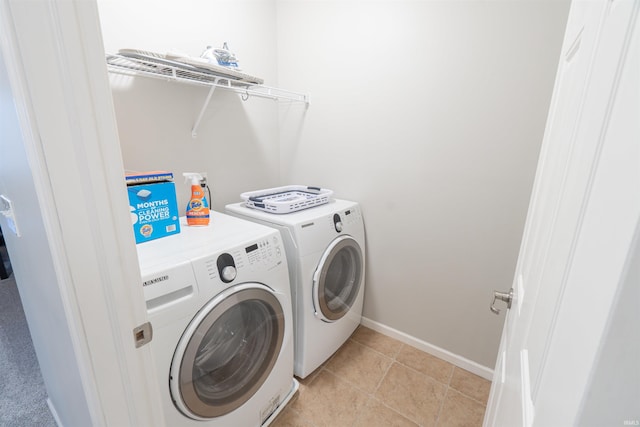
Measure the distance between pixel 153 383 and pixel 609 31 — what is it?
→ 1.00m

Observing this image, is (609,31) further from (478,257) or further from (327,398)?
(327,398)

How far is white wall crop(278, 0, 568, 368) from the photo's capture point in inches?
51.0

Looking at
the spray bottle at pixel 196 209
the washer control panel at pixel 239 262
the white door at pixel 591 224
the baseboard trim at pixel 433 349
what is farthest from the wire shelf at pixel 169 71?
the baseboard trim at pixel 433 349

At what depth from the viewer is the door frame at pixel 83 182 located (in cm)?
42

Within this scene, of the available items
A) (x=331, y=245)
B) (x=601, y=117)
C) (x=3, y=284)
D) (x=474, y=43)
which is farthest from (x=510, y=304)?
(x=3, y=284)

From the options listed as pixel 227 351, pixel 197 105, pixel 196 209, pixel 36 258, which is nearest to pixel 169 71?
pixel 197 105

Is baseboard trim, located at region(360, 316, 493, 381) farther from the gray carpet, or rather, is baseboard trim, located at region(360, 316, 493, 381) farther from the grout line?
the gray carpet

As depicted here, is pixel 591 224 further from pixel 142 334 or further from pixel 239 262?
pixel 239 262

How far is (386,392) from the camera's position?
153 centimetres

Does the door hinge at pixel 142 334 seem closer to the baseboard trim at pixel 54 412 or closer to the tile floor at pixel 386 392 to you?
the tile floor at pixel 386 392

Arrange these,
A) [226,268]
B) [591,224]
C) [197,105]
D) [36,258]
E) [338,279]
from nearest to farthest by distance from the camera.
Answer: [591,224], [36,258], [226,268], [197,105], [338,279]

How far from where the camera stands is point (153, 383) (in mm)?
641

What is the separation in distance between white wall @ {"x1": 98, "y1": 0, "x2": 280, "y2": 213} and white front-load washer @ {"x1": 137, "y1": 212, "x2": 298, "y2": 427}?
0.44 meters

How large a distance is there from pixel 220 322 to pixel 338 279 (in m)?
0.81
